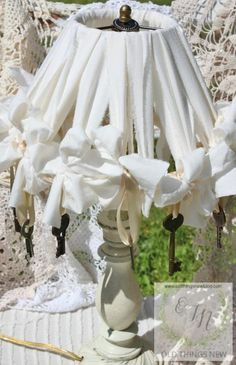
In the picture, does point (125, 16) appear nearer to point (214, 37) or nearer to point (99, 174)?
point (99, 174)

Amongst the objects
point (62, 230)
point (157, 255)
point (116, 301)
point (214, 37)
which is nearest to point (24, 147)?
point (62, 230)

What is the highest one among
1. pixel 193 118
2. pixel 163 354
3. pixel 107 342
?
pixel 193 118

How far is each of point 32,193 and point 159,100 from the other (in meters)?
0.16

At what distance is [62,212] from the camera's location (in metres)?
0.64

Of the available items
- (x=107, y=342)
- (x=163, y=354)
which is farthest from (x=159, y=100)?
(x=163, y=354)

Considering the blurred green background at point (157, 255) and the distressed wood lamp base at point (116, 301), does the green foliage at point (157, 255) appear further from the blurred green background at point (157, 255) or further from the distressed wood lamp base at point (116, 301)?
the distressed wood lamp base at point (116, 301)

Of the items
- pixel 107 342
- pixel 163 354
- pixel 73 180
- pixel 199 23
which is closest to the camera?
pixel 73 180

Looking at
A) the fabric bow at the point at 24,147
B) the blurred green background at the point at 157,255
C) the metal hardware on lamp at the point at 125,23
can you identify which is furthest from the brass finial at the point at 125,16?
the blurred green background at the point at 157,255

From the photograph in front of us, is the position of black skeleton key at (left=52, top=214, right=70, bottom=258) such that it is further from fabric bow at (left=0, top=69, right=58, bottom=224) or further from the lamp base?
the lamp base

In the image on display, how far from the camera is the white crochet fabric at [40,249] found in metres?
1.09

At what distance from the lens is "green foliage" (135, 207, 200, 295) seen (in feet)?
4.67

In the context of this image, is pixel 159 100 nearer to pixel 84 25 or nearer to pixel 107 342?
pixel 84 25

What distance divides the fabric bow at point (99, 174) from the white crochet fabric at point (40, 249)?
19.8 inches

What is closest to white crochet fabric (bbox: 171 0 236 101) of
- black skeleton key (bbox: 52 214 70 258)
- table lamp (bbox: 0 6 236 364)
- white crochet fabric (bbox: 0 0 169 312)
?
A: white crochet fabric (bbox: 0 0 169 312)
